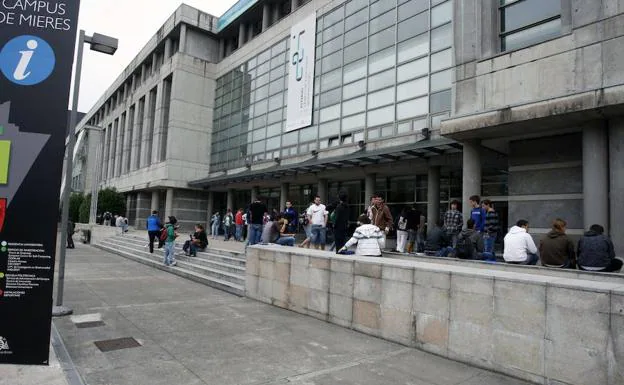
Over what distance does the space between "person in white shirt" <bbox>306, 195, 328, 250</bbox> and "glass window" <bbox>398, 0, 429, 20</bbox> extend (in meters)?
12.2

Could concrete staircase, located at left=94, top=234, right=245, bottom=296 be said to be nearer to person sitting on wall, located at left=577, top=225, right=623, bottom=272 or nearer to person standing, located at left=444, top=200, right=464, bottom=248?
person standing, located at left=444, top=200, right=464, bottom=248

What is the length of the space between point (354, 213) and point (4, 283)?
19.2m

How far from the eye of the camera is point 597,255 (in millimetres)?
6844

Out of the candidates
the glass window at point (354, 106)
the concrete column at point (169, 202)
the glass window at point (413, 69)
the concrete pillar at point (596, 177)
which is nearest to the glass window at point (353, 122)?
the glass window at point (354, 106)

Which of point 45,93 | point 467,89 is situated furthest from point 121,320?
point 467,89

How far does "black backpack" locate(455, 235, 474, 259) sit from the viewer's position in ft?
28.4

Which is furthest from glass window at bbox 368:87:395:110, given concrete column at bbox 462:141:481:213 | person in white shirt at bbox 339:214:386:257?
person in white shirt at bbox 339:214:386:257

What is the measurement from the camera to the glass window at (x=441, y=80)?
57.0ft

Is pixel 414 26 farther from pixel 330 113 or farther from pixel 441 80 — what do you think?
pixel 330 113

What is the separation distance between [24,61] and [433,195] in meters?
15.8

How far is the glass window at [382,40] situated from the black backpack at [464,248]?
13906mm

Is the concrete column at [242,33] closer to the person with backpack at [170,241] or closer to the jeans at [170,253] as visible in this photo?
the person with backpack at [170,241]

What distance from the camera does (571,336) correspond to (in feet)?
14.1

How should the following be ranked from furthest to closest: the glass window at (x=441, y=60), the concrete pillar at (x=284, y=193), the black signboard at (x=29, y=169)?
the concrete pillar at (x=284, y=193)
the glass window at (x=441, y=60)
the black signboard at (x=29, y=169)
